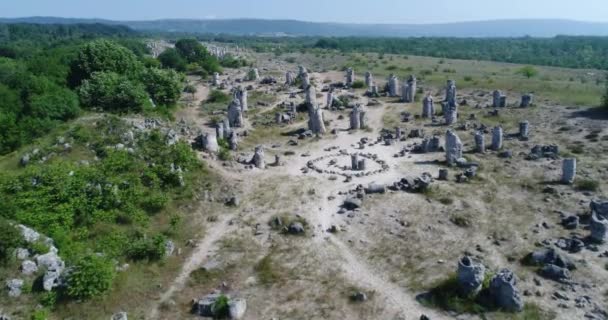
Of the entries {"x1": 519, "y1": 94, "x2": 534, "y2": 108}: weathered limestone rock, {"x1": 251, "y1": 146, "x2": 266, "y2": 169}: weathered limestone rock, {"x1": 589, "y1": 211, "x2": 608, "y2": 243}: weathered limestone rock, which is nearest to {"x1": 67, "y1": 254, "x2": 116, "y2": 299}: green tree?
{"x1": 251, "y1": 146, "x2": 266, "y2": 169}: weathered limestone rock

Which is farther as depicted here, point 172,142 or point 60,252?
point 172,142

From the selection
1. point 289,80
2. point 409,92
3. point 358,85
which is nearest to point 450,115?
→ point 409,92

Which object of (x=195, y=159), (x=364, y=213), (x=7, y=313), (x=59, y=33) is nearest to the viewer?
(x=7, y=313)

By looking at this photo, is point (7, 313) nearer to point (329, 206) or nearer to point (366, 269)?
point (366, 269)

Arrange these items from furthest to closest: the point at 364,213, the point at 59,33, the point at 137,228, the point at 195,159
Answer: the point at 59,33 → the point at 195,159 → the point at 364,213 → the point at 137,228

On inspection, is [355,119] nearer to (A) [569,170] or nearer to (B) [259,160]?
(B) [259,160]

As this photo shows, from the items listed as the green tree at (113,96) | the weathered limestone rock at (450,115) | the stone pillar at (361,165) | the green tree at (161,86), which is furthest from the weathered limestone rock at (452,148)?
the green tree at (161,86)

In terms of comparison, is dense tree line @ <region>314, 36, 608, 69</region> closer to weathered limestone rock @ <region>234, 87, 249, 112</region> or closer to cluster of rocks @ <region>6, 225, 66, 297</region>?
weathered limestone rock @ <region>234, 87, 249, 112</region>

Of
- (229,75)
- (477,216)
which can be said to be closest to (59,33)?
(229,75)
